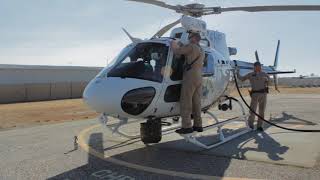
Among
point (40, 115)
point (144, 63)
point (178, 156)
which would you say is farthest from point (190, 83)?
point (40, 115)

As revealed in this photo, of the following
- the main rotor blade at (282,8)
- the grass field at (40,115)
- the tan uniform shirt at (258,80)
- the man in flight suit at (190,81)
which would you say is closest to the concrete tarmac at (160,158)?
the man in flight suit at (190,81)

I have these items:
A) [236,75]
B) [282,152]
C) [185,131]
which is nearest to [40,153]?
[185,131]

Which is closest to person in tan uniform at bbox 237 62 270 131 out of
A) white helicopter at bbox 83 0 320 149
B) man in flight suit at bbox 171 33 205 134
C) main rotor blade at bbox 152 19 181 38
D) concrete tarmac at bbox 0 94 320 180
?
concrete tarmac at bbox 0 94 320 180

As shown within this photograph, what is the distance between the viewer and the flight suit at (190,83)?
868 cm

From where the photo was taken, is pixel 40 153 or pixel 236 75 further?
pixel 236 75

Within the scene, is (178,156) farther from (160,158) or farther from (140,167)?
(140,167)

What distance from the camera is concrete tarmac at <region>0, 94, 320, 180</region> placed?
7332 mm

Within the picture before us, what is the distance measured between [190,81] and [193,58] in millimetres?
494

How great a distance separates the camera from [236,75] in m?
13.1

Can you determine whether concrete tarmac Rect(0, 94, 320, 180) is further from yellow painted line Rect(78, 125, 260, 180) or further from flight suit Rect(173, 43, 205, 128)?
flight suit Rect(173, 43, 205, 128)

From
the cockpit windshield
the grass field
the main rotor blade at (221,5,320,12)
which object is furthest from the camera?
the grass field

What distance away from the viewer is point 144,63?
29.1 feet

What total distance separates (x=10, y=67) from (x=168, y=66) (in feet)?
158

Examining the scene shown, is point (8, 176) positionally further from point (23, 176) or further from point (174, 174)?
point (174, 174)
